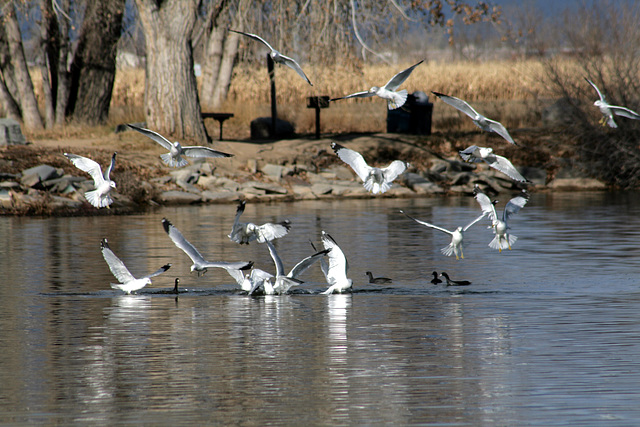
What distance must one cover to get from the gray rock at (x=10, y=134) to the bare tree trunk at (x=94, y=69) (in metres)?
4.73

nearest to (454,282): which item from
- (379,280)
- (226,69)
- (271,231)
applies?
(379,280)

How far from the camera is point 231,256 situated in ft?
56.1

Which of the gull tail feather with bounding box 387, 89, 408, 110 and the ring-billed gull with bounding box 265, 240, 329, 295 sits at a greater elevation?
the gull tail feather with bounding box 387, 89, 408, 110

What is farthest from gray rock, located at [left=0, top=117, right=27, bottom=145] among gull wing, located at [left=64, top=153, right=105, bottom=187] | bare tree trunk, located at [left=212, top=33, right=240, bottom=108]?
bare tree trunk, located at [left=212, top=33, right=240, bottom=108]

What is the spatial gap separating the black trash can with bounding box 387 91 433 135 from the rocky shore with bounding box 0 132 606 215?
4.19 ft

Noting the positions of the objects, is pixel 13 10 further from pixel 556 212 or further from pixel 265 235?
pixel 265 235

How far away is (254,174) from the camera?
97.1ft

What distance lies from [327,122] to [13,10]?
42.8ft

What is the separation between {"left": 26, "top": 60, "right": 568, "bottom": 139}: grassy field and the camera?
38.9m

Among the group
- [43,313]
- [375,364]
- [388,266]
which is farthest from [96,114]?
[375,364]

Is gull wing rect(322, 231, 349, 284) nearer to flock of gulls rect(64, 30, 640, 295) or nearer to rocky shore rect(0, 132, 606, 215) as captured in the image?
flock of gulls rect(64, 30, 640, 295)

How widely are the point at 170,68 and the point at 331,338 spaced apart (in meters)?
19.7

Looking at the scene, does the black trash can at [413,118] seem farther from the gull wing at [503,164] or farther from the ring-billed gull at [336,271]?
the ring-billed gull at [336,271]

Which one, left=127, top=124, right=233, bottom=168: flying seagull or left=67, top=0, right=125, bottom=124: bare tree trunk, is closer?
left=127, top=124, right=233, bottom=168: flying seagull
